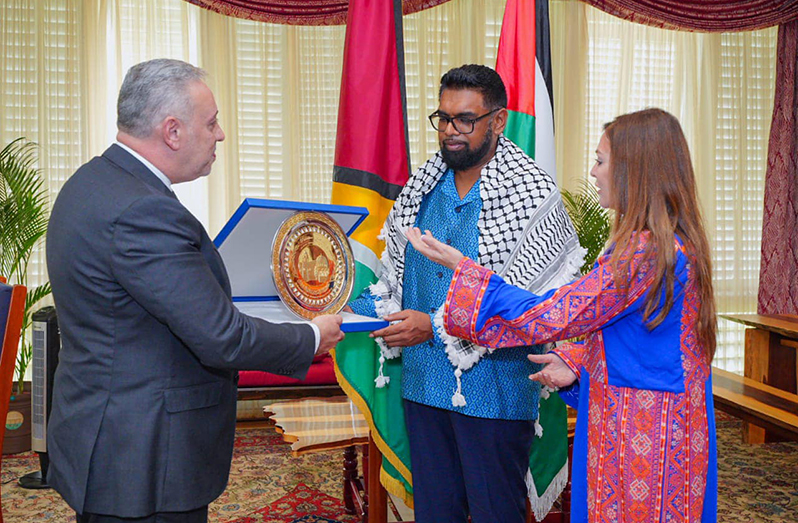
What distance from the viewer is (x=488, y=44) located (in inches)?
215

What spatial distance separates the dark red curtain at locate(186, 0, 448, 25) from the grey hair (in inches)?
135

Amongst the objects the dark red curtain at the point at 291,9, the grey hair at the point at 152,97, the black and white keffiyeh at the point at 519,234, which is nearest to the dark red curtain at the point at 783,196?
the dark red curtain at the point at 291,9

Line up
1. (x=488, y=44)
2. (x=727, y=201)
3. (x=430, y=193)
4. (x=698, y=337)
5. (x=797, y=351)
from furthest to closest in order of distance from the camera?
(x=727, y=201), (x=488, y=44), (x=797, y=351), (x=430, y=193), (x=698, y=337)

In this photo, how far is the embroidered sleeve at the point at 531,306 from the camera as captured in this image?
1.70m

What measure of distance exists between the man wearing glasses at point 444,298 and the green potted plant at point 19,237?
9.23 feet

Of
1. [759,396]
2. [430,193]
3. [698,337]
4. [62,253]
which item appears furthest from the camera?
[759,396]

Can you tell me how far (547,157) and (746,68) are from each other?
12.1 feet

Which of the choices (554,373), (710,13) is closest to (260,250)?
(554,373)

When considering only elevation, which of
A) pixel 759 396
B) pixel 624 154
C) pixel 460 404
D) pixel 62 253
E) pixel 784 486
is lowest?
pixel 784 486

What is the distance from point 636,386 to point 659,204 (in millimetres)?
409

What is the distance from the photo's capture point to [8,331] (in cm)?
212

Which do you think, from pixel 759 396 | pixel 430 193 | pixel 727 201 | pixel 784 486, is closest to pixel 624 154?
pixel 430 193

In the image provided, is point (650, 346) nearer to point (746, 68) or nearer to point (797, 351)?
point (797, 351)

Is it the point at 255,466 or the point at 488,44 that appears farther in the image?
the point at 488,44
